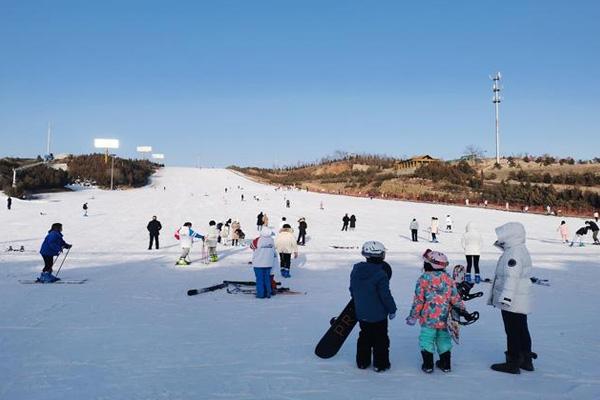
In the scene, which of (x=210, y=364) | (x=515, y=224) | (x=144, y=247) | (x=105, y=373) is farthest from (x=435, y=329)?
(x=144, y=247)

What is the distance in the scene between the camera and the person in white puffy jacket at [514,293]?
17.4 feet

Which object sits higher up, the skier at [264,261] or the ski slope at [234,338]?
the skier at [264,261]

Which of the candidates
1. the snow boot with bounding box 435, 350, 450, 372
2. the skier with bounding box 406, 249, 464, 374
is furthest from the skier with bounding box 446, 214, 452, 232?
the skier with bounding box 406, 249, 464, 374

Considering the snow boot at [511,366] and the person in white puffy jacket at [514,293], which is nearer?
the person in white puffy jacket at [514,293]

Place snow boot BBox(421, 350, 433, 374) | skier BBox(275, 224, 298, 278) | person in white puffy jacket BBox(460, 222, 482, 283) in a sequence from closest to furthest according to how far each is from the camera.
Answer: snow boot BBox(421, 350, 433, 374)
person in white puffy jacket BBox(460, 222, 482, 283)
skier BBox(275, 224, 298, 278)

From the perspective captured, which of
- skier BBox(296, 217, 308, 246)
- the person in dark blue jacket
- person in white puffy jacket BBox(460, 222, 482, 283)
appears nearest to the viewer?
the person in dark blue jacket

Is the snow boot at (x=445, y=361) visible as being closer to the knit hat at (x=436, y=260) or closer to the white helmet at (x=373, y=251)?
the knit hat at (x=436, y=260)

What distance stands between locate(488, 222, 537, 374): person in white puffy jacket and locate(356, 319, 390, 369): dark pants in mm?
1300

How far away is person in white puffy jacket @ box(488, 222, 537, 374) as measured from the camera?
209 inches

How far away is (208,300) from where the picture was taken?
378 inches

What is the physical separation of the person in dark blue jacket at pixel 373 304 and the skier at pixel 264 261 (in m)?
4.08

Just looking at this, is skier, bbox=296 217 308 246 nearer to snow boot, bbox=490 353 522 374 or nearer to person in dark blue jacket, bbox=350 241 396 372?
person in dark blue jacket, bbox=350 241 396 372

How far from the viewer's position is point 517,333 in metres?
5.45

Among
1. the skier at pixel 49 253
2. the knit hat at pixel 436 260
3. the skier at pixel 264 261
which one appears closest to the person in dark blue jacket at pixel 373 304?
the knit hat at pixel 436 260
